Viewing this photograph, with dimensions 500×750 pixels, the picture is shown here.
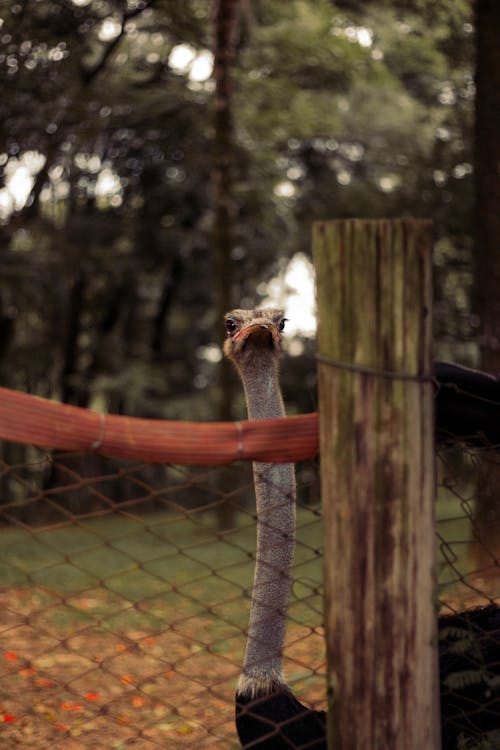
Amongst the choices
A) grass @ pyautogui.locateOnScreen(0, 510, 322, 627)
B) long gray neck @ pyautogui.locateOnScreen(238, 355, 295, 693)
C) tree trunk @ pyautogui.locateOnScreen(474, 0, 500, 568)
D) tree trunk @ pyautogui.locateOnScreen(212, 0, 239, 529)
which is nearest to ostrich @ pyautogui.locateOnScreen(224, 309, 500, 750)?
long gray neck @ pyautogui.locateOnScreen(238, 355, 295, 693)

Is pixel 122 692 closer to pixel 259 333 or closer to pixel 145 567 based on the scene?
pixel 259 333

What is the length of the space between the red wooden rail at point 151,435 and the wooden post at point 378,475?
0.10 metres

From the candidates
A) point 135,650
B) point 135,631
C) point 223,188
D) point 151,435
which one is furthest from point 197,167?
point 151,435

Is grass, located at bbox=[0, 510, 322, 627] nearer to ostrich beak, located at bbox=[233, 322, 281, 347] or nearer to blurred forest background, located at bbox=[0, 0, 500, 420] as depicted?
blurred forest background, located at bbox=[0, 0, 500, 420]

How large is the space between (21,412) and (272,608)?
1.18m

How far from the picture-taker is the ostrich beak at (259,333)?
285cm

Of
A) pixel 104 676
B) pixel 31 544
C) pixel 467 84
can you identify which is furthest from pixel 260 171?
pixel 104 676

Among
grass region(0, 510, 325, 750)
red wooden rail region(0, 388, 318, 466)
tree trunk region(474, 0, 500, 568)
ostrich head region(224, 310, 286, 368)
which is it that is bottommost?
grass region(0, 510, 325, 750)

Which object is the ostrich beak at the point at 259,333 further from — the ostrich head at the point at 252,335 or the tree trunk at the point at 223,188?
the tree trunk at the point at 223,188

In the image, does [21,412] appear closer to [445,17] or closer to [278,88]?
[445,17]

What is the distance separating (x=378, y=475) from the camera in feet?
6.50

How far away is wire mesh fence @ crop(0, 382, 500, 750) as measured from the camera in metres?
2.46

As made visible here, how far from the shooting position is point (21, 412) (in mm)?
1947

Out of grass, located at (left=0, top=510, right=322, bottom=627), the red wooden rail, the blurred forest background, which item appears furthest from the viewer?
the blurred forest background
